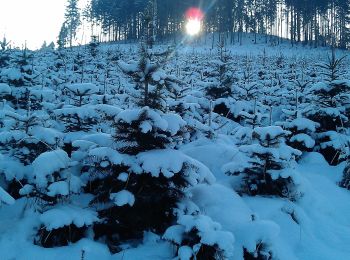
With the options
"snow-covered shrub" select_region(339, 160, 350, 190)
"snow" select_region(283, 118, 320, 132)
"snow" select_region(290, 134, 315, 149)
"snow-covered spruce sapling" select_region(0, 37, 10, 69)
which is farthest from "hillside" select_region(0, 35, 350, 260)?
"snow-covered spruce sapling" select_region(0, 37, 10, 69)

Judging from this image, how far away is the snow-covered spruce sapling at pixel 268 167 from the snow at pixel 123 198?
99.9 inches

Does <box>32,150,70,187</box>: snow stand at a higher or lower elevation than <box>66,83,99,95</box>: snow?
lower

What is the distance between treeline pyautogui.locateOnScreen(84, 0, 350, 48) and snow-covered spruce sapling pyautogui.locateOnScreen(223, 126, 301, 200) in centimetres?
7078

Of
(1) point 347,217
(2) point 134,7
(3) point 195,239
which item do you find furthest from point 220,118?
(2) point 134,7

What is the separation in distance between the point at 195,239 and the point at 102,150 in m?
2.05

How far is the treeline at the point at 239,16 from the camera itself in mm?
73375

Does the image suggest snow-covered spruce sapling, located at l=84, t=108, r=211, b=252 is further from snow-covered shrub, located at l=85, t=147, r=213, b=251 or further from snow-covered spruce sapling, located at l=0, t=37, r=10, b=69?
snow-covered spruce sapling, located at l=0, t=37, r=10, b=69

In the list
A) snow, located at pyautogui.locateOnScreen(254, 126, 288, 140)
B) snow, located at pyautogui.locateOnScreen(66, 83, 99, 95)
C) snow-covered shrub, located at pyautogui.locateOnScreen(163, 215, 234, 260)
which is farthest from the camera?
snow, located at pyautogui.locateOnScreen(66, 83, 99, 95)

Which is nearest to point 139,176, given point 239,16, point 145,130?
point 145,130

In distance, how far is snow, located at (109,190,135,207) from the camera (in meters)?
5.56

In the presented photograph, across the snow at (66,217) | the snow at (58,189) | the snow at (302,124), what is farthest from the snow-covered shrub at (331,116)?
the snow at (58,189)

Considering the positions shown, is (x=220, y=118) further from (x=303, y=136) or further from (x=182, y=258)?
(x=182, y=258)

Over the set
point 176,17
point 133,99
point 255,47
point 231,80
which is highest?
point 176,17

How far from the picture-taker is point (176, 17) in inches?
3349
